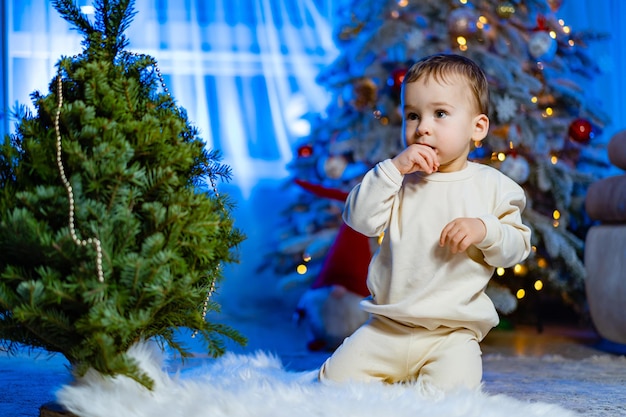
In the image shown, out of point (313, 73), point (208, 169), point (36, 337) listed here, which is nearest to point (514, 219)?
point (208, 169)

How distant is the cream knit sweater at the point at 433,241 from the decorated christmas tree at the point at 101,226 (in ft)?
1.17

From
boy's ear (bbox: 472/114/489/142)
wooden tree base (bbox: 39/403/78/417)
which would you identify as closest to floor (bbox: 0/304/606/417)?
wooden tree base (bbox: 39/403/78/417)

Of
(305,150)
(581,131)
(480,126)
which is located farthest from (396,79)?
(480,126)

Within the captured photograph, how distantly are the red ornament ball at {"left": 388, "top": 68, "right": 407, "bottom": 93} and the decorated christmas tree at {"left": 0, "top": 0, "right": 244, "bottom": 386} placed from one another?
145 cm

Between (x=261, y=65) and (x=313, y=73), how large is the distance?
9.9 inches

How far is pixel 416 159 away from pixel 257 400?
0.51 metres

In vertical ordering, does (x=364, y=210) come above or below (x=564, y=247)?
above

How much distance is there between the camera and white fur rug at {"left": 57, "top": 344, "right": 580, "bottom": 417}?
3.53ft

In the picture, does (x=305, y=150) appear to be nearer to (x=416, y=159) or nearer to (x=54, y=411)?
(x=416, y=159)

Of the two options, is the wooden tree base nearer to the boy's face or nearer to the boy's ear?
the boy's face

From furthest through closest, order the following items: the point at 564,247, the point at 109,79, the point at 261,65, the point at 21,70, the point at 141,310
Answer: the point at 261,65 → the point at 21,70 → the point at 564,247 → the point at 109,79 → the point at 141,310

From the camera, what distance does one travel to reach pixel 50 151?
3.56 ft

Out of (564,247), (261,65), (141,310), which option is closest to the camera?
(141,310)

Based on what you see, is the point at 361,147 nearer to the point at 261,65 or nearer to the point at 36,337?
the point at 261,65
